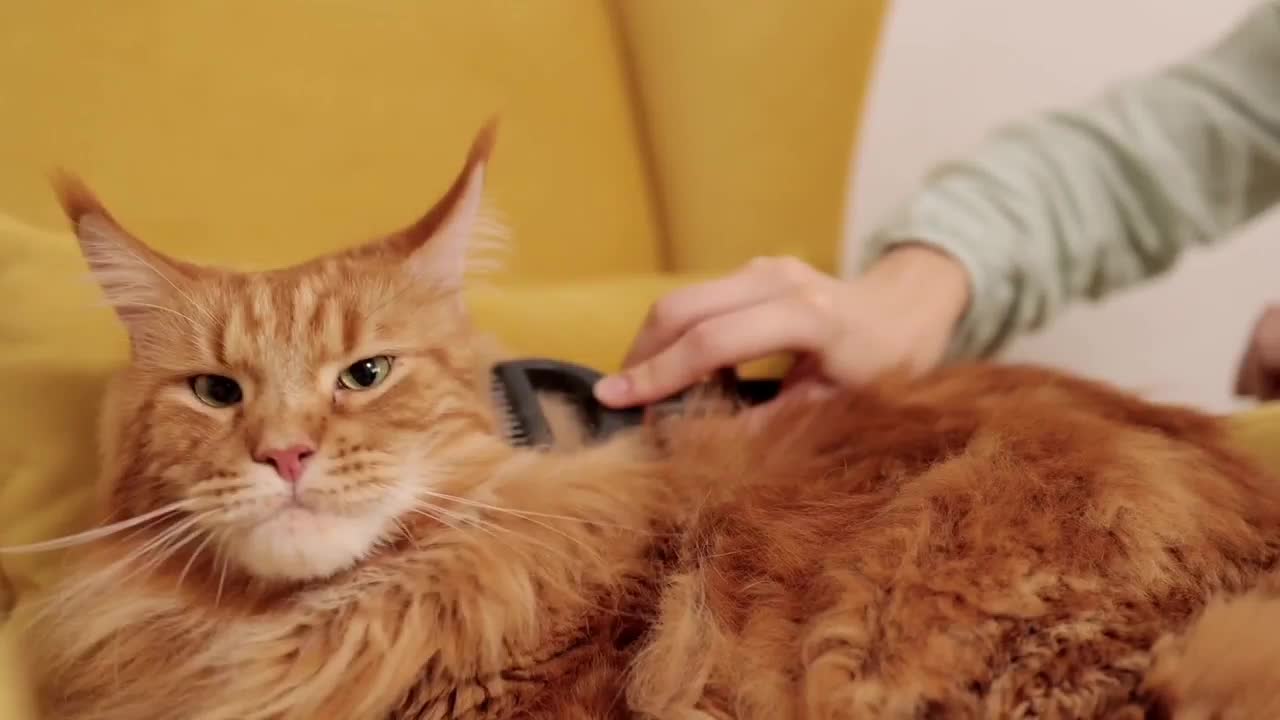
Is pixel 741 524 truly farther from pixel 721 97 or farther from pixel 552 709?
pixel 721 97

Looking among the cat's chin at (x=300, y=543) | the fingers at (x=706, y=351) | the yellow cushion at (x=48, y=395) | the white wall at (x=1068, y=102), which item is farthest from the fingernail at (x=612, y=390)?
the white wall at (x=1068, y=102)

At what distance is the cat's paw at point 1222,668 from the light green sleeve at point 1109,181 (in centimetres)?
79

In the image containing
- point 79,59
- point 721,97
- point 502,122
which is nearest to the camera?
point 79,59

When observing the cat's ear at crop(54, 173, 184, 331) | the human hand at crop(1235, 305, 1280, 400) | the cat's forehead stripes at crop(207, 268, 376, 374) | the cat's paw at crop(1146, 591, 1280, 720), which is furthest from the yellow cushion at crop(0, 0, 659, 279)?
the cat's paw at crop(1146, 591, 1280, 720)

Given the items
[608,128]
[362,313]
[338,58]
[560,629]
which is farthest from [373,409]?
[608,128]

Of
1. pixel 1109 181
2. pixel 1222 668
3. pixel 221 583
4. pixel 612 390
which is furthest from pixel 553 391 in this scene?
pixel 1109 181

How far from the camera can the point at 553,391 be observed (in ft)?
4.03

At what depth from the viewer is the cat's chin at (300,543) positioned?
2.85 ft

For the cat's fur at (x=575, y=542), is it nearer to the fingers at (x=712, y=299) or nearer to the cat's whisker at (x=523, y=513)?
the cat's whisker at (x=523, y=513)

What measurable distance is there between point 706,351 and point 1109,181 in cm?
82

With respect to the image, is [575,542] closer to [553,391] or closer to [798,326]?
[553,391]

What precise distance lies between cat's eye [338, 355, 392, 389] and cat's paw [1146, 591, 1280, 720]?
29.8 inches

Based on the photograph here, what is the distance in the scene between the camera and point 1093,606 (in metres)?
0.77

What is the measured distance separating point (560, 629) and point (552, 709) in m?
0.08
